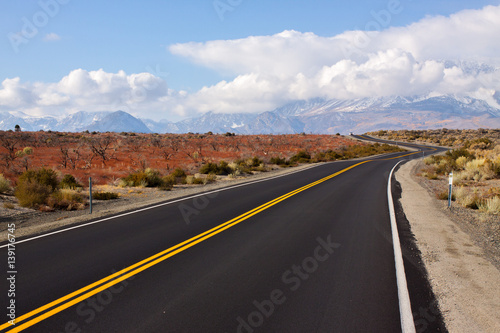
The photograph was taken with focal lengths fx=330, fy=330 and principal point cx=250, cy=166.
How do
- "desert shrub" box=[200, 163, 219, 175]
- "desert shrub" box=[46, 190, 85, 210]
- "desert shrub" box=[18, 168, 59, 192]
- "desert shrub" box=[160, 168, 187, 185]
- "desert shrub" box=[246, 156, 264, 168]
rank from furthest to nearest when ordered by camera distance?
"desert shrub" box=[246, 156, 264, 168] < "desert shrub" box=[200, 163, 219, 175] < "desert shrub" box=[160, 168, 187, 185] < "desert shrub" box=[18, 168, 59, 192] < "desert shrub" box=[46, 190, 85, 210]

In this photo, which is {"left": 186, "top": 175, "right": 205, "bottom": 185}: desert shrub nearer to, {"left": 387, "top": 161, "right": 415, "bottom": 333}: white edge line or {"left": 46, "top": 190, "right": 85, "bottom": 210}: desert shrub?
{"left": 46, "top": 190, "right": 85, "bottom": 210}: desert shrub

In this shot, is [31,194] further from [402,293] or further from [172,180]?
[402,293]

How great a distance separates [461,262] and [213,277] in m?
4.71

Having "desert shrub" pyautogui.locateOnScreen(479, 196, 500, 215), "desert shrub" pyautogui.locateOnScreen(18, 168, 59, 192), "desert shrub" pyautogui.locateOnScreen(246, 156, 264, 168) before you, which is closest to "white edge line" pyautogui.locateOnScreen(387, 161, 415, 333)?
"desert shrub" pyautogui.locateOnScreen(479, 196, 500, 215)

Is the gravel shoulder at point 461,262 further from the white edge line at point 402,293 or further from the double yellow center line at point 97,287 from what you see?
the double yellow center line at point 97,287

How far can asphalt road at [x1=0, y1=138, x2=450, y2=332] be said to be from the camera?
13.3 ft

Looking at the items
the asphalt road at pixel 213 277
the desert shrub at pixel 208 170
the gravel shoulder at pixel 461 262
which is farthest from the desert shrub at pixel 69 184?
the gravel shoulder at pixel 461 262

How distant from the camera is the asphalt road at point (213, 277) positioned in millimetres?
4051

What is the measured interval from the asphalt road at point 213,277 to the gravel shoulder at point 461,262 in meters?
0.34

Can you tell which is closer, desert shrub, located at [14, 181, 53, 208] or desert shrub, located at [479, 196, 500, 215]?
desert shrub, located at [479, 196, 500, 215]

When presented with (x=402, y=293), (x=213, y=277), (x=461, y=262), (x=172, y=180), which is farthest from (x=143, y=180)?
(x=402, y=293)

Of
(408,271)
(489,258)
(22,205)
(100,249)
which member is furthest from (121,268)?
(22,205)

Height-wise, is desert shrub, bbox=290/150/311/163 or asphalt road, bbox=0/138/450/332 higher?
desert shrub, bbox=290/150/311/163

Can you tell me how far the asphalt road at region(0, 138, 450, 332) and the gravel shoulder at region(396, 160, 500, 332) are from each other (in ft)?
1.10
